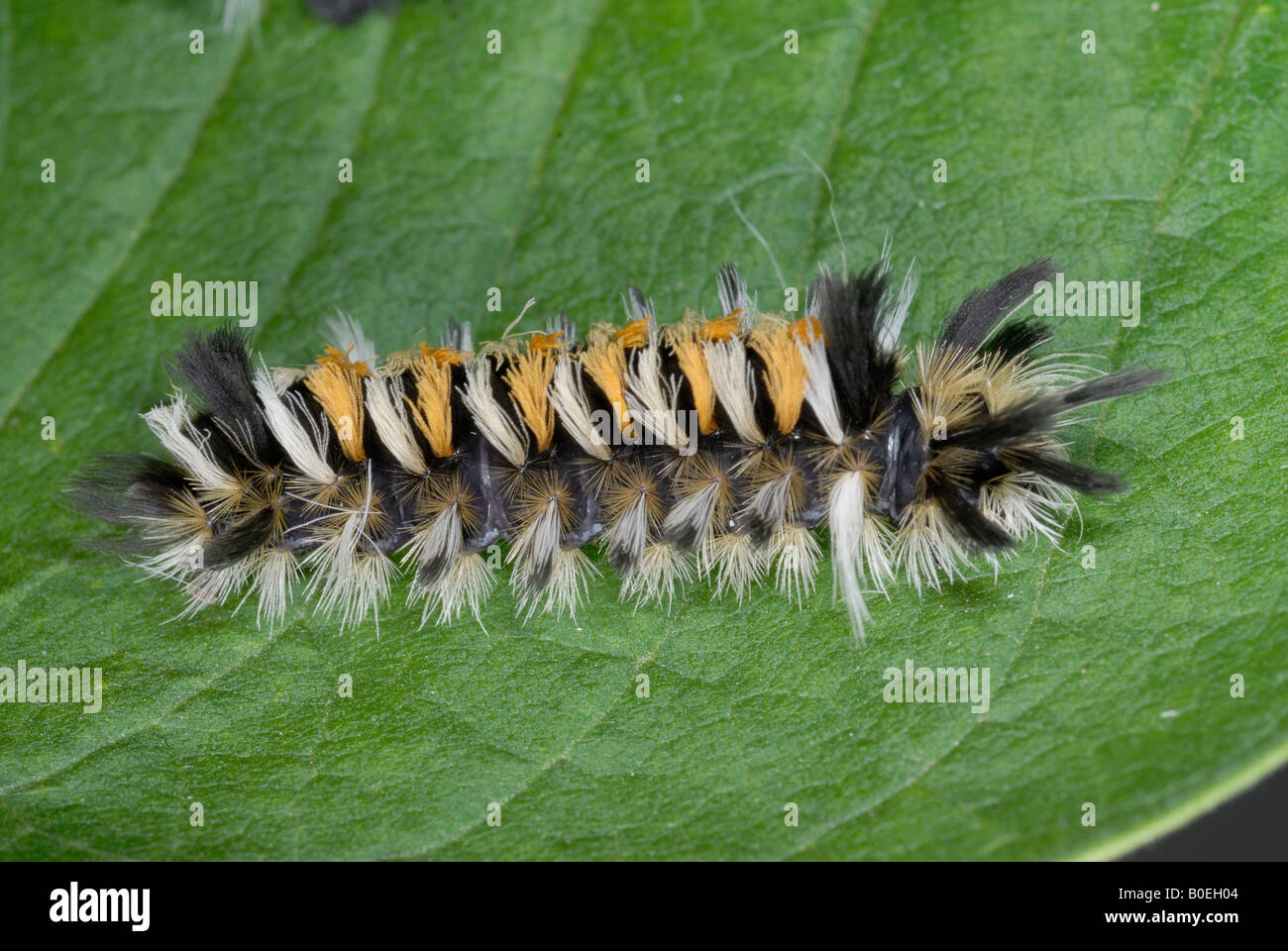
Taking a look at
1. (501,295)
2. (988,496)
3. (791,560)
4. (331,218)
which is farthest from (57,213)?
(988,496)

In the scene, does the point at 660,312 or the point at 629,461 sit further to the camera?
the point at 660,312

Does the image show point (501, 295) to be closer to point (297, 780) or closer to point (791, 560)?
point (791, 560)

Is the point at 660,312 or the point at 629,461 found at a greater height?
the point at 660,312

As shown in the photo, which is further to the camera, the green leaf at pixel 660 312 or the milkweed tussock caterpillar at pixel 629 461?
the milkweed tussock caterpillar at pixel 629 461

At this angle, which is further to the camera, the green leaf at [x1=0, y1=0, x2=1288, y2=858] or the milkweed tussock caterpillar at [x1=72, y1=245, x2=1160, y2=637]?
the milkweed tussock caterpillar at [x1=72, y1=245, x2=1160, y2=637]
